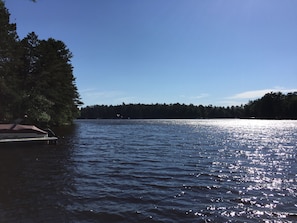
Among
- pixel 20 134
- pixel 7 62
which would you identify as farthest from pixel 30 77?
pixel 20 134

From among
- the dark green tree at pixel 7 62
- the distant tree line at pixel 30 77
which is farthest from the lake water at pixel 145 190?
the distant tree line at pixel 30 77

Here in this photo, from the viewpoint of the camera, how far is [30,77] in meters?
49.9

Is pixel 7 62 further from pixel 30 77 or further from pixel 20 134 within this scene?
pixel 20 134

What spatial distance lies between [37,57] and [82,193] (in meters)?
45.1

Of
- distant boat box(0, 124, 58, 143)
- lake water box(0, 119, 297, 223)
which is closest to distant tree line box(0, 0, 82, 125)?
distant boat box(0, 124, 58, 143)

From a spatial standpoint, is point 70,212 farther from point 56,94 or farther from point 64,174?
point 56,94

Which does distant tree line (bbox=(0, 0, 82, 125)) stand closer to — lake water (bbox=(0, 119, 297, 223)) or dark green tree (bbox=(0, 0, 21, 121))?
dark green tree (bbox=(0, 0, 21, 121))

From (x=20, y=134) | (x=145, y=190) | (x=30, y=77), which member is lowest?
(x=145, y=190)

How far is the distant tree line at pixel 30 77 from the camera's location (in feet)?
128

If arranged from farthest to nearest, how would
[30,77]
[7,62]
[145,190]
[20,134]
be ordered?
[30,77], [7,62], [20,134], [145,190]

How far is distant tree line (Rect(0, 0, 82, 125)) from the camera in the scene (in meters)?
38.9

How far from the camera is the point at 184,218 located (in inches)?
377

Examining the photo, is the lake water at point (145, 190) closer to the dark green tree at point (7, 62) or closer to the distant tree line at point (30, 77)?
the dark green tree at point (7, 62)

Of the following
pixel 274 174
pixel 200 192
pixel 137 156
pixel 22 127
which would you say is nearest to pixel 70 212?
pixel 200 192
